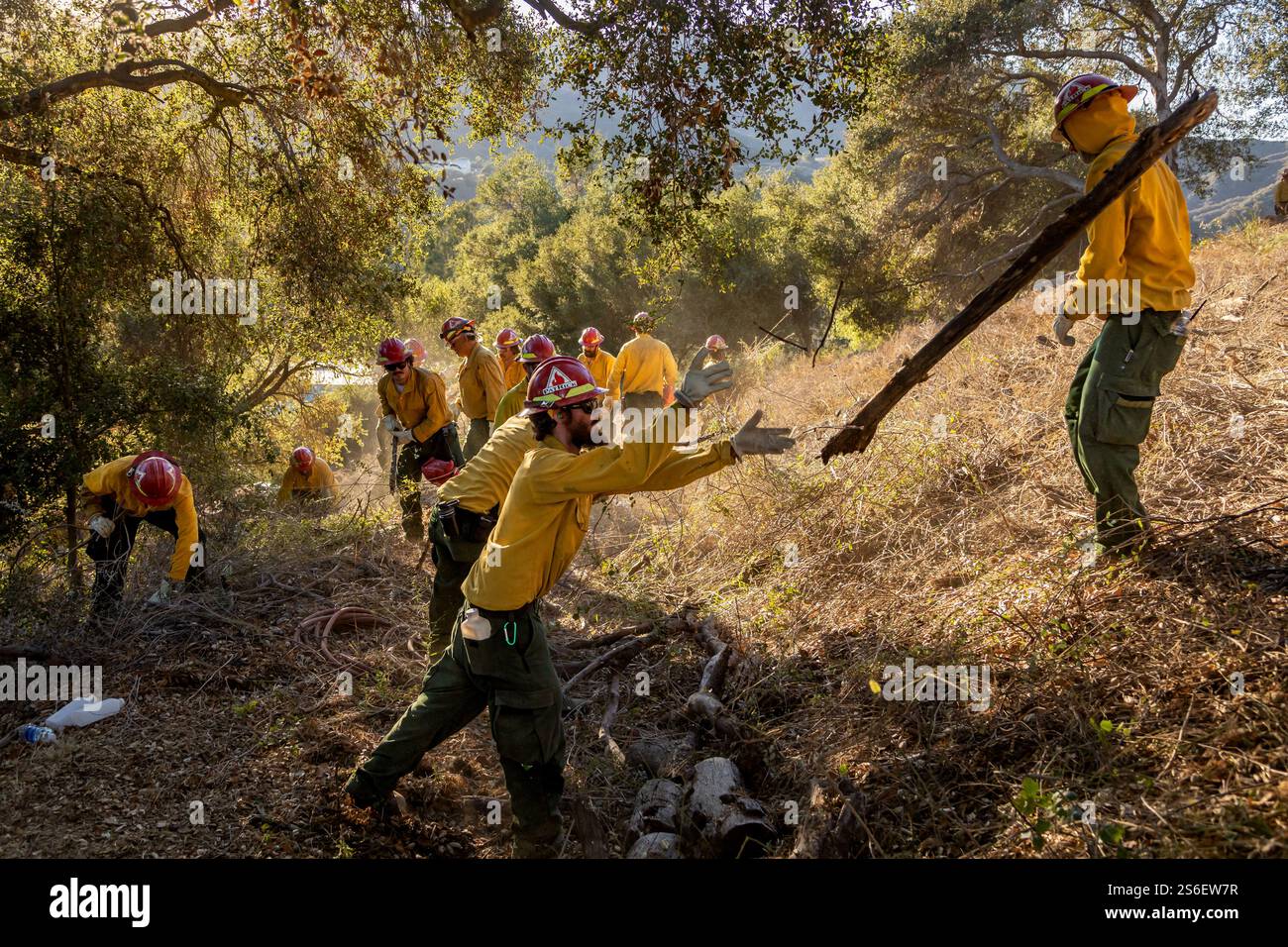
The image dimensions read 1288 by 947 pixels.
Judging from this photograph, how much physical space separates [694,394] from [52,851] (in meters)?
3.17

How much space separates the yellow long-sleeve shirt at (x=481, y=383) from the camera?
7492mm

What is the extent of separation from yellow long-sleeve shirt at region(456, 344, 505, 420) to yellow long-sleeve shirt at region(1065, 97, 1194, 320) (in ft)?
16.8

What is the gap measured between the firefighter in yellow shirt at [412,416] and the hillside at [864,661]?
3.25 ft

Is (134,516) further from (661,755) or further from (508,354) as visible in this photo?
(661,755)

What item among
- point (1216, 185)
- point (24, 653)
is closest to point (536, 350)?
point (24, 653)

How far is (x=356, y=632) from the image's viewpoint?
5.75 metres

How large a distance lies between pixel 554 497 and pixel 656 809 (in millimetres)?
1480

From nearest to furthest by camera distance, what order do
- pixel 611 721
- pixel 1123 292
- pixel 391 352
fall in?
pixel 1123 292 < pixel 611 721 < pixel 391 352

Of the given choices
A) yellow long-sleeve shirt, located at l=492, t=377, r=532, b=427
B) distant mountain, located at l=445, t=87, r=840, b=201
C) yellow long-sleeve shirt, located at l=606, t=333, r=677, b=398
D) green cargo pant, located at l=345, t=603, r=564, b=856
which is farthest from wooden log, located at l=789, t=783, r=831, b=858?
yellow long-sleeve shirt, located at l=606, t=333, r=677, b=398

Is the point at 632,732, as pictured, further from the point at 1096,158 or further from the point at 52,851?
the point at 1096,158

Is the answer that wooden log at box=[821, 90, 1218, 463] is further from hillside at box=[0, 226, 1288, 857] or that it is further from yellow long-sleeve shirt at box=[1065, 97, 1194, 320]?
hillside at box=[0, 226, 1288, 857]

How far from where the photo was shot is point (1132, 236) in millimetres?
3455

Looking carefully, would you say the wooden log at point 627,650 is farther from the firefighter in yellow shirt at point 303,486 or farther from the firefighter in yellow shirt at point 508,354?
the firefighter in yellow shirt at point 303,486
